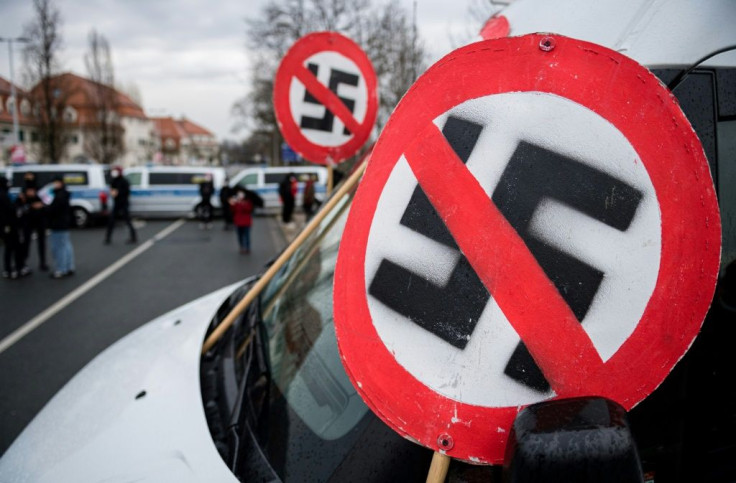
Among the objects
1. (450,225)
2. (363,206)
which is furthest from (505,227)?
(363,206)

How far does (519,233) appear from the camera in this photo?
75 centimetres

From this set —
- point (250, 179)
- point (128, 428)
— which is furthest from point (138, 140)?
point (128, 428)

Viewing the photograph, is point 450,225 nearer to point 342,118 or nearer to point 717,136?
point 717,136

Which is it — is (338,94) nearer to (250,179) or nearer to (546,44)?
(546,44)

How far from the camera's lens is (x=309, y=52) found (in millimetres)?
3613

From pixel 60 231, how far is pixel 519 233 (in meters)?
10.3

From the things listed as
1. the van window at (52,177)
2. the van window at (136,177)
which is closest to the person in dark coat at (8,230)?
the van window at (52,177)

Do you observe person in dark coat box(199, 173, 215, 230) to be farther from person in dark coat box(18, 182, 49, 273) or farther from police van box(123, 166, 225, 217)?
person in dark coat box(18, 182, 49, 273)

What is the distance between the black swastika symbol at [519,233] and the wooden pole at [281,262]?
119 cm

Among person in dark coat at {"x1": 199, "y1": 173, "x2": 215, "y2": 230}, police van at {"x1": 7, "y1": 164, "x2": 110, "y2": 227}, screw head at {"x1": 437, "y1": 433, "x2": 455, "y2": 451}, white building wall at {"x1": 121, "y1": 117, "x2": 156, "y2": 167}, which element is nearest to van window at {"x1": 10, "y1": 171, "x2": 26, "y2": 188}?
police van at {"x1": 7, "y1": 164, "x2": 110, "y2": 227}

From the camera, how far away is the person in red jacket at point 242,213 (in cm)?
1165

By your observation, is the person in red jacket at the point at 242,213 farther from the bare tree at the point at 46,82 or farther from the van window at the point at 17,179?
the bare tree at the point at 46,82

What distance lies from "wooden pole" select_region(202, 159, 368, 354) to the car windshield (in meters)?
0.06

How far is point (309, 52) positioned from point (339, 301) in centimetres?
314
